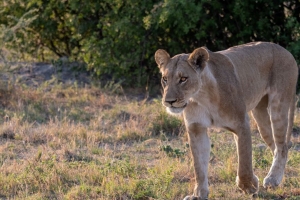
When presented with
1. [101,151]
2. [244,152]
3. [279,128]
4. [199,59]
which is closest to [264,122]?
[279,128]

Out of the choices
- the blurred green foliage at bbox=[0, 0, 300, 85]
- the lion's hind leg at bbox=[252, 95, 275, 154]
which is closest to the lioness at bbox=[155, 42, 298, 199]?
the lion's hind leg at bbox=[252, 95, 275, 154]

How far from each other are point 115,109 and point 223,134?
5.72ft

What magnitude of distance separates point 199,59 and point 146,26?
4.76 meters

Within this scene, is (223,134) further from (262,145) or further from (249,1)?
(249,1)

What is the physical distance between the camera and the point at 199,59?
15.8 ft

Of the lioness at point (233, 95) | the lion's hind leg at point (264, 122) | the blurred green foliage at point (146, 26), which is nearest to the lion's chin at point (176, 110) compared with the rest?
the lioness at point (233, 95)

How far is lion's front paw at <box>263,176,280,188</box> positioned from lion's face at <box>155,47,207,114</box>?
3.56ft

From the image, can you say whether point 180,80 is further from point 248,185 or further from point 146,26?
point 146,26

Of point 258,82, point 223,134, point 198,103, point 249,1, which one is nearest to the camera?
point 198,103

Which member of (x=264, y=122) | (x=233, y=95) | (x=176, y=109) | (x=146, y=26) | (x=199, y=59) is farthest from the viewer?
(x=146, y=26)

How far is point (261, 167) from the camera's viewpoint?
5941 millimetres

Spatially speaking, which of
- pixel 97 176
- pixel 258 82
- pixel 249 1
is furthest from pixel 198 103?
pixel 249 1

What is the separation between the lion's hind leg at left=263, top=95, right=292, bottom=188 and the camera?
552 cm

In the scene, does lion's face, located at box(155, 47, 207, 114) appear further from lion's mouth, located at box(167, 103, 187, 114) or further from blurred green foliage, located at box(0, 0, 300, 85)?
blurred green foliage, located at box(0, 0, 300, 85)
